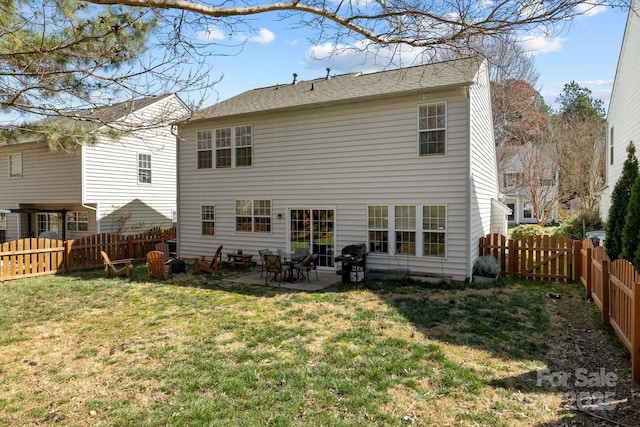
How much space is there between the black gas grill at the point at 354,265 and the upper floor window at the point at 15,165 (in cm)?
1790

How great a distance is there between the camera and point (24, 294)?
9.83 metres

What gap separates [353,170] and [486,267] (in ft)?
15.1

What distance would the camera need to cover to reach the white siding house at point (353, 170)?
10422 millimetres

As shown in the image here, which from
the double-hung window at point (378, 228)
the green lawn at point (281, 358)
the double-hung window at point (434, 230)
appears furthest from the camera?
the double-hung window at point (378, 228)

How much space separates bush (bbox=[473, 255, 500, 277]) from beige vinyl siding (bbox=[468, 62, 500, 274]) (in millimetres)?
208

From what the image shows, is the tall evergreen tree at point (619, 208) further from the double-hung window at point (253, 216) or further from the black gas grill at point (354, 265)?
the double-hung window at point (253, 216)

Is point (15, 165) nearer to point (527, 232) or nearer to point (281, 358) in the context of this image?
point (281, 358)

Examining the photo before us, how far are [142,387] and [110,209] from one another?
15177 millimetres

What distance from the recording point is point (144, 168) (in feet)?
63.2

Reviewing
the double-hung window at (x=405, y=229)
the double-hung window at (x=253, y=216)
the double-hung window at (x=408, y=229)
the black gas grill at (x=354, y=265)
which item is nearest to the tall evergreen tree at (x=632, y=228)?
the double-hung window at (x=408, y=229)

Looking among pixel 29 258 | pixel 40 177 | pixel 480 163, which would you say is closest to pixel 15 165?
pixel 40 177

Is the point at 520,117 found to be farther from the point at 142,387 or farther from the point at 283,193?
the point at 142,387

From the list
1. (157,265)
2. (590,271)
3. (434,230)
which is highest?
(434,230)

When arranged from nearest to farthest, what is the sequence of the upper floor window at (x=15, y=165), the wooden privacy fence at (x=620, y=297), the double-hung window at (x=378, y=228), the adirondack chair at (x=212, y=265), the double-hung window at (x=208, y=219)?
1. the wooden privacy fence at (x=620, y=297)
2. the double-hung window at (x=378, y=228)
3. the adirondack chair at (x=212, y=265)
4. the double-hung window at (x=208, y=219)
5. the upper floor window at (x=15, y=165)
